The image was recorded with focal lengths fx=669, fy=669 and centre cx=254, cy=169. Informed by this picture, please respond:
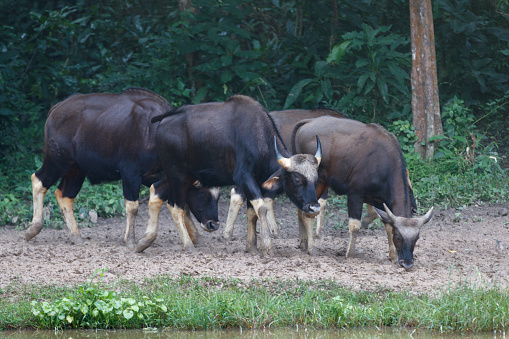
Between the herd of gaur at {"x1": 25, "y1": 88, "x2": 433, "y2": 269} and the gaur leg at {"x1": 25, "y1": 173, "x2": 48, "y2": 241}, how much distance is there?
0.06 ft

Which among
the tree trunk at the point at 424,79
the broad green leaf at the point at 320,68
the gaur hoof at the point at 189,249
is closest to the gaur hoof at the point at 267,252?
the gaur hoof at the point at 189,249

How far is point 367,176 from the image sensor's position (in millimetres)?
8391

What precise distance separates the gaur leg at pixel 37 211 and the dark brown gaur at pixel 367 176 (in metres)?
3.68

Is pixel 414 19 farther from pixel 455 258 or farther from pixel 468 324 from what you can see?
pixel 468 324

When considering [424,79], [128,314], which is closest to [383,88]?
[424,79]

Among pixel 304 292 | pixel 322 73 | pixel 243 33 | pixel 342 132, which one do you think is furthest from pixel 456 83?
pixel 304 292

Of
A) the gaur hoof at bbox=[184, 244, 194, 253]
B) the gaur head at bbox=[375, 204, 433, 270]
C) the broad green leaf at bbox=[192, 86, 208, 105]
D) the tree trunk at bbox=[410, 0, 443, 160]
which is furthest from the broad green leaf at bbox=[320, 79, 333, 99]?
the gaur head at bbox=[375, 204, 433, 270]

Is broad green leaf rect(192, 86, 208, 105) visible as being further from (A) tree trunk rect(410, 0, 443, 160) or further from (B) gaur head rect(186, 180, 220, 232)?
(A) tree trunk rect(410, 0, 443, 160)

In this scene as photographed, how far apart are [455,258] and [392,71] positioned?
480 cm

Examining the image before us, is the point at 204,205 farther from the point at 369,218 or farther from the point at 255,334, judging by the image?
the point at 255,334

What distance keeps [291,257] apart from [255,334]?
2.24 meters

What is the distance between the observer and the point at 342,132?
887cm

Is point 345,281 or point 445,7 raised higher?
point 445,7

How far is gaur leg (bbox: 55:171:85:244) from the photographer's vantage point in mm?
9648
